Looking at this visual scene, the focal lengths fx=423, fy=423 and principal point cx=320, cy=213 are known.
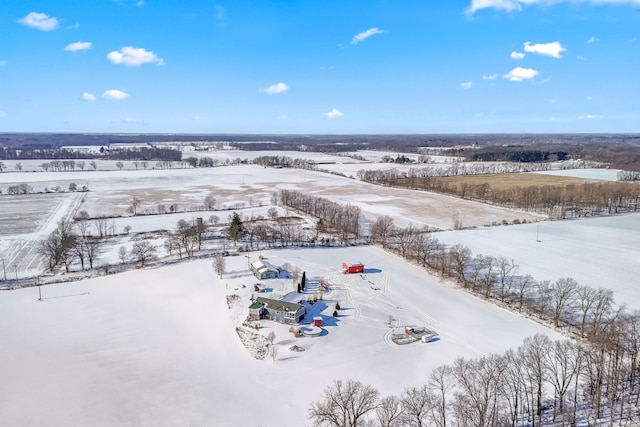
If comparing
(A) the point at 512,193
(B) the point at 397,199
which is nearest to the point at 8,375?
(B) the point at 397,199

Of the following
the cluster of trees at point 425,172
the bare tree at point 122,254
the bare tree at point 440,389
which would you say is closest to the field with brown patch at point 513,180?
the cluster of trees at point 425,172

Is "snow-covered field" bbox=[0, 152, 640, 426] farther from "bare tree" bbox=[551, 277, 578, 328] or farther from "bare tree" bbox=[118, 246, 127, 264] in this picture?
"bare tree" bbox=[551, 277, 578, 328]

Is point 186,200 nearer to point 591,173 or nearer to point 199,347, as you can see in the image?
point 199,347

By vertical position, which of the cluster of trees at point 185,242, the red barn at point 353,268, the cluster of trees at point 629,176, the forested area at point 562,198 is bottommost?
the red barn at point 353,268

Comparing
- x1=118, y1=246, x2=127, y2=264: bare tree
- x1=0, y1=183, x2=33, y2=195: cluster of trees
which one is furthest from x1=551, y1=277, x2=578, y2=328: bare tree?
x1=0, y1=183, x2=33, y2=195: cluster of trees

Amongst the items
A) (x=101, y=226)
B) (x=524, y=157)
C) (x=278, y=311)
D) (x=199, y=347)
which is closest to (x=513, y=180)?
(x=524, y=157)

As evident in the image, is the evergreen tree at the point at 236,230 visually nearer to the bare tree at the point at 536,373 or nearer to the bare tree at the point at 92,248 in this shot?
the bare tree at the point at 92,248
